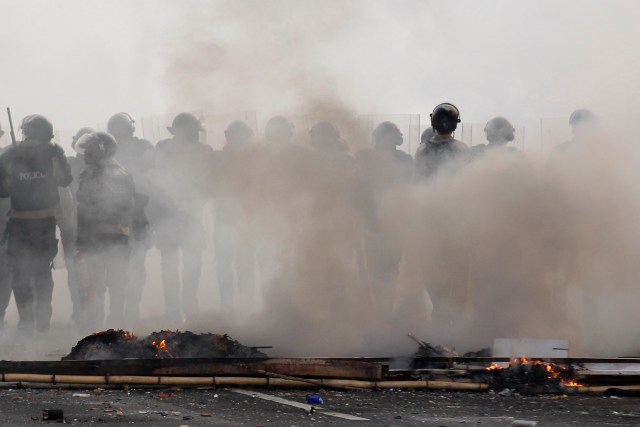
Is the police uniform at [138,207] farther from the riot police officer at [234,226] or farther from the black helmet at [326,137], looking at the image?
the black helmet at [326,137]

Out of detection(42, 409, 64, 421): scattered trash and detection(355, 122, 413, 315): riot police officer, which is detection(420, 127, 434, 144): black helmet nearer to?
detection(355, 122, 413, 315): riot police officer

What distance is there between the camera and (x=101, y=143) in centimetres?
1471

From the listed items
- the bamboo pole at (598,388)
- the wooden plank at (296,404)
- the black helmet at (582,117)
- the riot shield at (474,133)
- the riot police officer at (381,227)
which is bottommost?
the wooden plank at (296,404)

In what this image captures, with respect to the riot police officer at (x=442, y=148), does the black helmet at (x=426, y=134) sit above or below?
above

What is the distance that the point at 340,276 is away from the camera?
44.0 ft

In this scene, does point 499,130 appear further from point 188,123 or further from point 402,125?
point 188,123

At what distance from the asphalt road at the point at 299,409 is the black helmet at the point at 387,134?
5.35 m

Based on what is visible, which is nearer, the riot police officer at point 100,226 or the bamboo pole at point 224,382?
the bamboo pole at point 224,382

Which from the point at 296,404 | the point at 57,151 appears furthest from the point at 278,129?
the point at 296,404

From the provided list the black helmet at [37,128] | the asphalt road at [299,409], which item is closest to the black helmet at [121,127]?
the black helmet at [37,128]

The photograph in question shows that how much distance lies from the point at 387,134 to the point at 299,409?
6689 mm

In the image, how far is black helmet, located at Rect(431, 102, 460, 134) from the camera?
14.7m

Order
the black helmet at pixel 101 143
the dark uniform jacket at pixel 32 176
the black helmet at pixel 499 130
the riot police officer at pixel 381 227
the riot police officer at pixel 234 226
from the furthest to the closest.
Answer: the black helmet at pixel 499 130
the dark uniform jacket at pixel 32 176
the black helmet at pixel 101 143
the riot police officer at pixel 234 226
the riot police officer at pixel 381 227

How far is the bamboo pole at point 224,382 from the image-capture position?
10.3m
